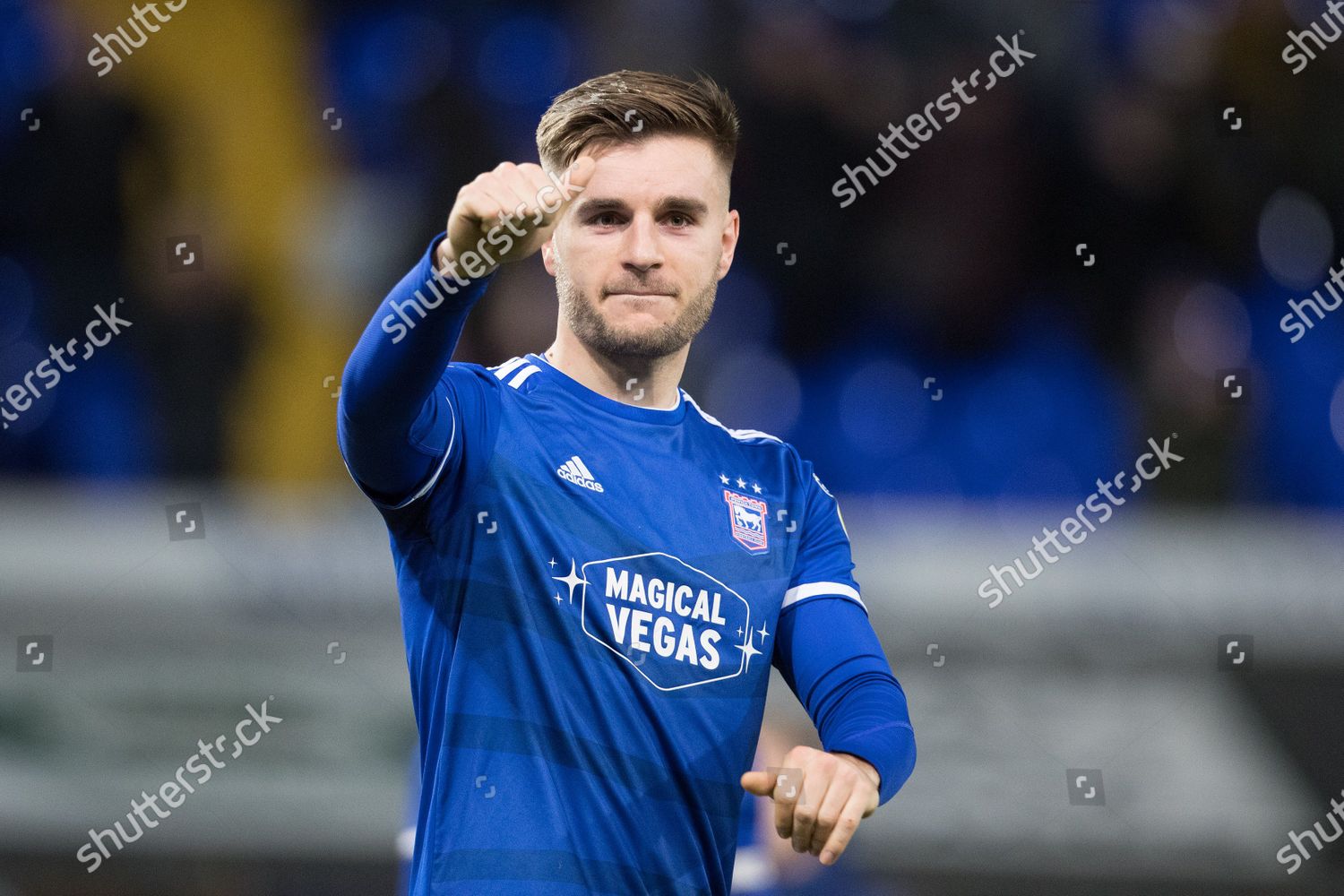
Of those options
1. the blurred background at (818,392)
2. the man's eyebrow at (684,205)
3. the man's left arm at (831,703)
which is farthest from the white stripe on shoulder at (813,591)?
the blurred background at (818,392)

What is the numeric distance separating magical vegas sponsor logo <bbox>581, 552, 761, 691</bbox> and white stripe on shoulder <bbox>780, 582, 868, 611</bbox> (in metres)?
0.13

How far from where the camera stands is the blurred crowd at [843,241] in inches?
253

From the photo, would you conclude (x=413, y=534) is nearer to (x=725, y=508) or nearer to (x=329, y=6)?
(x=725, y=508)

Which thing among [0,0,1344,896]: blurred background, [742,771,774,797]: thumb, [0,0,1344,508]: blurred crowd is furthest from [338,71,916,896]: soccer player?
[0,0,1344,508]: blurred crowd

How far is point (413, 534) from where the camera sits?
2.35 metres

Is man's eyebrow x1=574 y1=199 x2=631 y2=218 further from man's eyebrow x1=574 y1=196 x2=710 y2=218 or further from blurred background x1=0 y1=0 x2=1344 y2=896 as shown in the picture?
blurred background x1=0 y1=0 x2=1344 y2=896

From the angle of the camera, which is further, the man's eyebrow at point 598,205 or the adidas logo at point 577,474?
the man's eyebrow at point 598,205

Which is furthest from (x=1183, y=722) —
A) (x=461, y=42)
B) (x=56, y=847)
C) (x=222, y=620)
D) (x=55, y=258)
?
(x=55, y=258)

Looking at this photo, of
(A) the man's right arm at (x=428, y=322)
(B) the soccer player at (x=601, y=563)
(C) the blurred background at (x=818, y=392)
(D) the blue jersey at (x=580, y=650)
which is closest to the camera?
(A) the man's right arm at (x=428, y=322)

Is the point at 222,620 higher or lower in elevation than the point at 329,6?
lower

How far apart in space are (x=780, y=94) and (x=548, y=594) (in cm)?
491

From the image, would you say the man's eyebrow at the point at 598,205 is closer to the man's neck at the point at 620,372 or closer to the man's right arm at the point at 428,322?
the man's neck at the point at 620,372

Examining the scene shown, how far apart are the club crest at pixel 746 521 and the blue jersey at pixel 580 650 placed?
0.4 inches

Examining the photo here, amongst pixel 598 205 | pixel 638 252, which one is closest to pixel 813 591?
pixel 638 252
